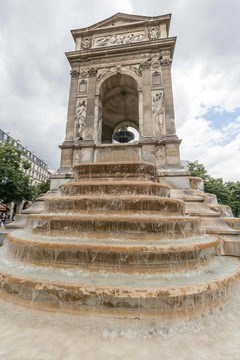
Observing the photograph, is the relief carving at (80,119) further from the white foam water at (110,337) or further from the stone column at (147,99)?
the white foam water at (110,337)

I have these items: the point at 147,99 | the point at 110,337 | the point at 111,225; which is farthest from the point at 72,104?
the point at 110,337

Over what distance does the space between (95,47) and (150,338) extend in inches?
591

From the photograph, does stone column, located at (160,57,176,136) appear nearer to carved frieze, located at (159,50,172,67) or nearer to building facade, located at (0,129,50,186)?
carved frieze, located at (159,50,172,67)

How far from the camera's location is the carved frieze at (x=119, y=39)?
486 inches

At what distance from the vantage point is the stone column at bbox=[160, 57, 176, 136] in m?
10.1

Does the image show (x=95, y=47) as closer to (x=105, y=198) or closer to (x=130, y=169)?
(x=130, y=169)

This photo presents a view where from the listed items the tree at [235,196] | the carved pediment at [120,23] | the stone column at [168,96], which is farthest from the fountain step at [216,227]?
the tree at [235,196]

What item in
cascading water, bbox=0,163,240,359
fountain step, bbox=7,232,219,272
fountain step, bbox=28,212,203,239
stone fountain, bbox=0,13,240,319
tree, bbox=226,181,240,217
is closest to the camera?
cascading water, bbox=0,163,240,359

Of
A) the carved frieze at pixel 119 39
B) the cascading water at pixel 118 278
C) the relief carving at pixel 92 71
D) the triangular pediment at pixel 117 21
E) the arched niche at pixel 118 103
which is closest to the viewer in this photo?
the cascading water at pixel 118 278

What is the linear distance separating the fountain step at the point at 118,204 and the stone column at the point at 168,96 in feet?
19.3

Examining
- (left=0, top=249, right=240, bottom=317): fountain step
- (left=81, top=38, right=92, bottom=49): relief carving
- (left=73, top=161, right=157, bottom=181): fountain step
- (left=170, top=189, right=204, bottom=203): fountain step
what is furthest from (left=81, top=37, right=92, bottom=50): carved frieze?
(left=0, top=249, right=240, bottom=317): fountain step

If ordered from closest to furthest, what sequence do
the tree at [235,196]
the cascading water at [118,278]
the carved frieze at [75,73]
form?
the cascading water at [118,278], the carved frieze at [75,73], the tree at [235,196]

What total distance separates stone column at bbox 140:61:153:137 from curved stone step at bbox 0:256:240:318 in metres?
8.08

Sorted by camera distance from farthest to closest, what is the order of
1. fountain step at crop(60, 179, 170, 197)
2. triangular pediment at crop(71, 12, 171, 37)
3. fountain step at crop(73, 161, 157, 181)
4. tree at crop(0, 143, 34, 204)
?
tree at crop(0, 143, 34, 204)
triangular pediment at crop(71, 12, 171, 37)
fountain step at crop(73, 161, 157, 181)
fountain step at crop(60, 179, 170, 197)
